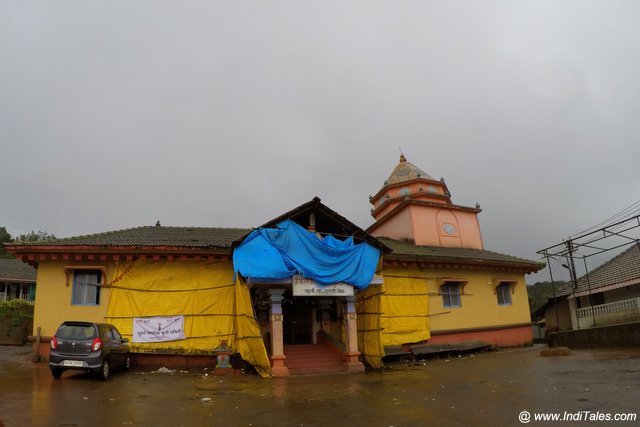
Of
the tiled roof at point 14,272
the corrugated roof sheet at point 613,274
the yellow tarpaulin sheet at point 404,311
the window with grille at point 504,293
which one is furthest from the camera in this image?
the tiled roof at point 14,272

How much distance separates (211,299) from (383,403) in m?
8.66

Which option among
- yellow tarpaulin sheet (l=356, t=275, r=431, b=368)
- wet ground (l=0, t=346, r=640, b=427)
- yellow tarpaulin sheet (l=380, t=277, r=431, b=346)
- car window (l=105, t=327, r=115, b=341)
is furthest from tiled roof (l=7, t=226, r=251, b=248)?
yellow tarpaulin sheet (l=380, t=277, r=431, b=346)

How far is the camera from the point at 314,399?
996 cm

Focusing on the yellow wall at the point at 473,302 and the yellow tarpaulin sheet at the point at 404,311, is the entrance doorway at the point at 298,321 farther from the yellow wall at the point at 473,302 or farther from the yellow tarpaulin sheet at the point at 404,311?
the yellow wall at the point at 473,302

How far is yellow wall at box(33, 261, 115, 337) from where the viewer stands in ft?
50.4

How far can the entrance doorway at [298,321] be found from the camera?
58.6 ft

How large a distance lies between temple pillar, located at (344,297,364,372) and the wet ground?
3.09ft

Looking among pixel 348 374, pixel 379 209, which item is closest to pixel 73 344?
pixel 348 374

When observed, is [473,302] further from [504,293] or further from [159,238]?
[159,238]

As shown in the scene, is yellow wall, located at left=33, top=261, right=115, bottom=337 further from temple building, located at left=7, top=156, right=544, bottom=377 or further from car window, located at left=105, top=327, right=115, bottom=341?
car window, located at left=105, top=327, right=115, bottom=341

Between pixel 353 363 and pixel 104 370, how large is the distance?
25.8 ft

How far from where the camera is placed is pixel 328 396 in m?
10.3

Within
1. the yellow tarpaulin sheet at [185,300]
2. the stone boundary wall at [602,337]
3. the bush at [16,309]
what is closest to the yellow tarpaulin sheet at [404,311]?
the yellow tarpaulin sheet at [185,300]

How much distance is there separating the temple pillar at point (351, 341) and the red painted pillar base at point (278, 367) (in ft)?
7.66
